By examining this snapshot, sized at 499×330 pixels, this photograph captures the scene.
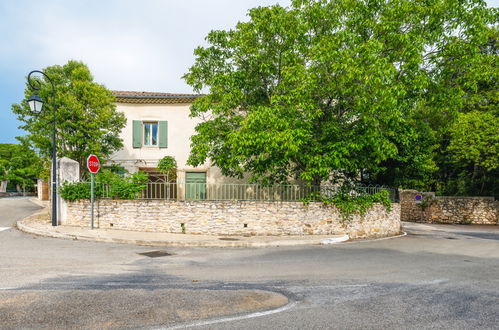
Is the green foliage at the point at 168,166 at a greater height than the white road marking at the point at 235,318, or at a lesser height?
greater

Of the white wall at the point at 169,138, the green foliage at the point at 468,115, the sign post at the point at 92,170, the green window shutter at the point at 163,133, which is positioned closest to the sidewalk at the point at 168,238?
the sign post at the point at 92,170

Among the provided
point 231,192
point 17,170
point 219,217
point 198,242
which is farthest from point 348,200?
point 17,170

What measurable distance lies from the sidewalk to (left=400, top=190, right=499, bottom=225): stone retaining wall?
14.9 metres

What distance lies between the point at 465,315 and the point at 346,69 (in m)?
8.08

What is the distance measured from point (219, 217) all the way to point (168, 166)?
6.85 meters

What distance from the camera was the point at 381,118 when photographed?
11.4 m

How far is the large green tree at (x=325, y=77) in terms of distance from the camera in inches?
428

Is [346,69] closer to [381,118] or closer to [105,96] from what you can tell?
[381,118]

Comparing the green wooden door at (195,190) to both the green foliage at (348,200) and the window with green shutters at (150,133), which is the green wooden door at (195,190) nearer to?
the green foliage at (348,200)

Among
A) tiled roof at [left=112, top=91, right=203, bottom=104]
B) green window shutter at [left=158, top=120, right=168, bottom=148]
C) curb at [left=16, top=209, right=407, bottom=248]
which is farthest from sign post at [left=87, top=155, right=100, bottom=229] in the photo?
tiled roof at [left=112, top=91, right=203, bottom=104]

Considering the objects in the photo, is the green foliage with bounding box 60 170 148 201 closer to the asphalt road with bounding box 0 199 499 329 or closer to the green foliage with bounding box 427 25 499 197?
the asphalt road with bounding box 0 199 499 329

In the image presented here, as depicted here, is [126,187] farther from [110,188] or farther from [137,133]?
[137,133]

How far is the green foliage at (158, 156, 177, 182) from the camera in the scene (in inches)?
698

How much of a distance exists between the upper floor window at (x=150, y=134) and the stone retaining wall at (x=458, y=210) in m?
18.9
